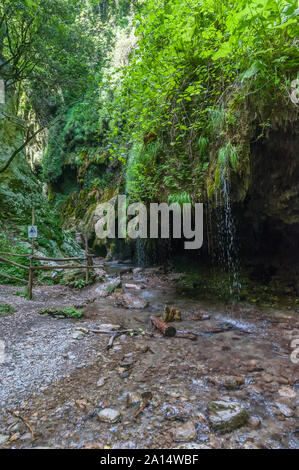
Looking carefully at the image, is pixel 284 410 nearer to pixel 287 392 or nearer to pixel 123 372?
pixel 287 392

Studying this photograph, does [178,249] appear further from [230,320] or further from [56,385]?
[56,385]

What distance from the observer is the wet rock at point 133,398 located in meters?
2.35

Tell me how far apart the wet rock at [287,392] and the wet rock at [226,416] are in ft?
2.20

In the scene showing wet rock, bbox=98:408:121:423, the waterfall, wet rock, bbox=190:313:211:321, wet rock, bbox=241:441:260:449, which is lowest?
wet rock, bbox=190:313:211:321

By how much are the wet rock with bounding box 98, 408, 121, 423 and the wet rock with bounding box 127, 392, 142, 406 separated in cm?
18

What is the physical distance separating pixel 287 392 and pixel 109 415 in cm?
199

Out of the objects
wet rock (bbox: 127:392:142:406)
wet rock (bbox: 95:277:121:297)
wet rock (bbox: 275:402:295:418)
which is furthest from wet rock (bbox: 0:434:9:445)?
wet rock (bbox: 95:277:121:297)

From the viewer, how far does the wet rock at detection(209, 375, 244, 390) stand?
2.68 metres

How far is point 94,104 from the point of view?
8.98 meters

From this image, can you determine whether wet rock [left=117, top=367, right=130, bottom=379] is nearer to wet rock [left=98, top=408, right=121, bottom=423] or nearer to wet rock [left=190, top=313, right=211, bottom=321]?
wet rock [left=98, top=408, right=121, bottom=423]

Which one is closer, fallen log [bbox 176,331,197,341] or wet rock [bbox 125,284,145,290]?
fallen log [bbox 176,331,197,341]

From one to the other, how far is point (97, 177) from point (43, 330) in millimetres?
14344

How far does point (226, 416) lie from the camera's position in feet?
6.91

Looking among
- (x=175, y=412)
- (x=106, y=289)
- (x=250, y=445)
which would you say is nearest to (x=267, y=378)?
(x=250, y=445)
